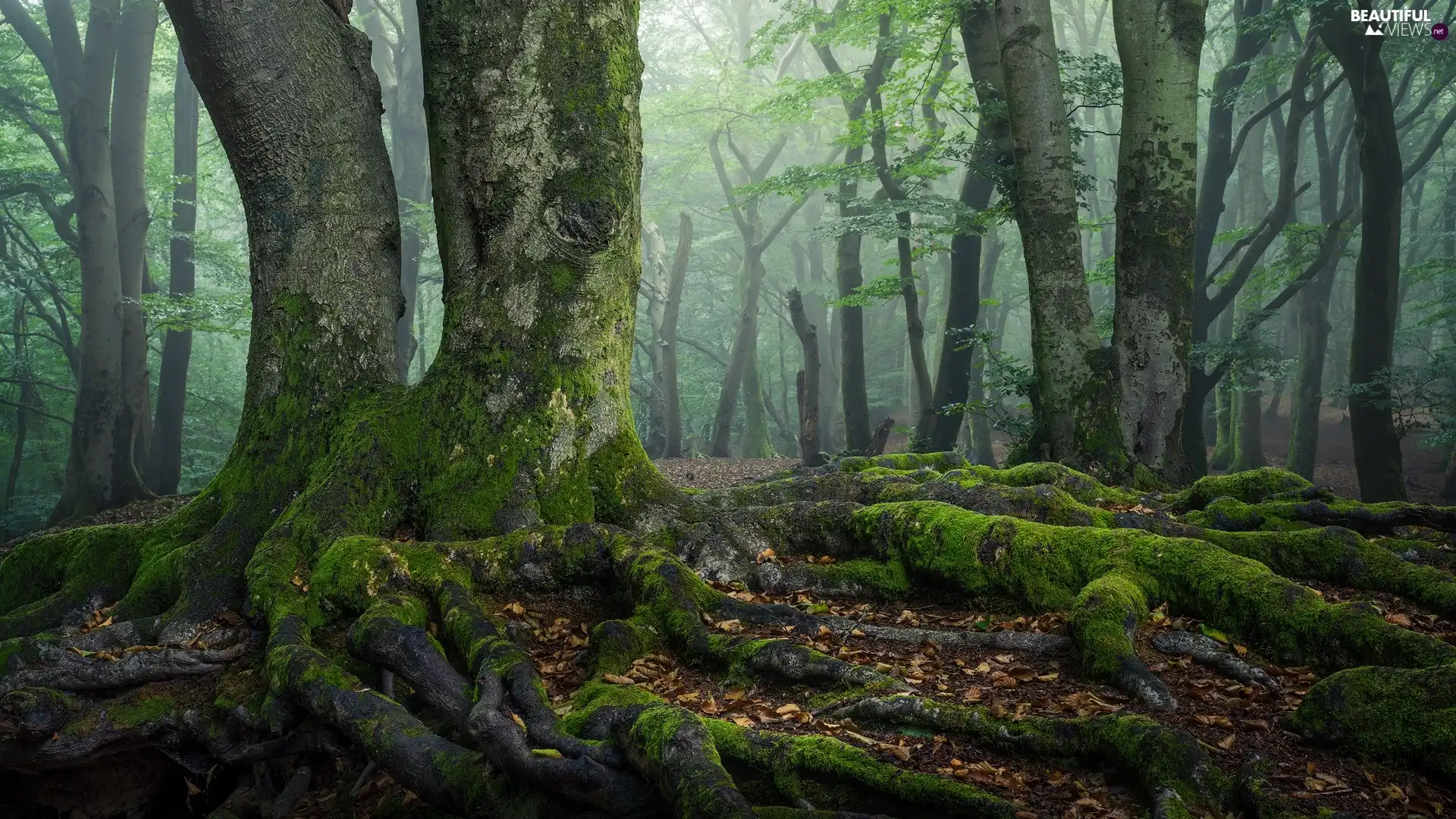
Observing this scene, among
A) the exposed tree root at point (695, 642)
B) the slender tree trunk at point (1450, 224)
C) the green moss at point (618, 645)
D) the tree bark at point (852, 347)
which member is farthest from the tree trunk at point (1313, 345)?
the green moss at point (618, 645)

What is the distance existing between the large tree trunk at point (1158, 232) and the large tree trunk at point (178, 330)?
1573 centimetres

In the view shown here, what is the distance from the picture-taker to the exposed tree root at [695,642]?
10.2ft

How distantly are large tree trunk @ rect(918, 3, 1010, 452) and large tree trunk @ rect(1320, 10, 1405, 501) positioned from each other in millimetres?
4623

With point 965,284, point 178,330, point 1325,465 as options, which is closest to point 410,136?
point 178,330

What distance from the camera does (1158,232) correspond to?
26.5 ft

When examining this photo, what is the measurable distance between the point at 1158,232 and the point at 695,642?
6.23m

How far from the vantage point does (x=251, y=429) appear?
18.7ft

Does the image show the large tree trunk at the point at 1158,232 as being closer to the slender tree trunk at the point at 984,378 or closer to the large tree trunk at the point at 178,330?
the slender tree trunk at the point at 984,378

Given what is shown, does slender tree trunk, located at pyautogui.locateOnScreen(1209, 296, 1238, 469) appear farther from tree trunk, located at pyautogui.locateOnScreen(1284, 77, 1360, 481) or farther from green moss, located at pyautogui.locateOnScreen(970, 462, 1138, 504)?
green moss, located at pyautogui.locateOnScreen(970, 462, 1138, 504)

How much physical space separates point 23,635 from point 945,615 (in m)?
5.14

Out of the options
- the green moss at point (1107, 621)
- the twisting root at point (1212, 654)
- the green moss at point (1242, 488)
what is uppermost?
the green moss at point (1242, 488)

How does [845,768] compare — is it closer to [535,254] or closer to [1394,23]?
[535,254]

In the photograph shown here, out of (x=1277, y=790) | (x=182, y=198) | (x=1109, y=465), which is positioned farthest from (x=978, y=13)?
(x=182, y=198)

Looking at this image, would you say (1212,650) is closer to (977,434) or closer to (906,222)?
(906,222)
